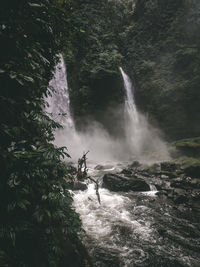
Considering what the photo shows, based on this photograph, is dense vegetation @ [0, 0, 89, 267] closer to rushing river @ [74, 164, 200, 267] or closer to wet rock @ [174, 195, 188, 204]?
rushing river @ [74, 164, 200, 267]

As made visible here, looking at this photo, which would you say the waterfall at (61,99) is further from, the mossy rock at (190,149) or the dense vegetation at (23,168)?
the dense vegetation at (23,168)

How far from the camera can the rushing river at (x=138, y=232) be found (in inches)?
145

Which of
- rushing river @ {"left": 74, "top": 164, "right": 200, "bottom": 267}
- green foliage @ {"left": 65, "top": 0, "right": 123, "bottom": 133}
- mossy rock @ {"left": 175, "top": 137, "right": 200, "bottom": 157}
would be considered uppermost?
green foliage @ {"left": 65, "top": 0, "right": 123, "bottom": 133}

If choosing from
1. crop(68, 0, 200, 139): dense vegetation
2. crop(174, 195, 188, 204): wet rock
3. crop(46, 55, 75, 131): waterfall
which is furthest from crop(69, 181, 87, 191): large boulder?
crop(68, 0, 200, 139): dense vegetation

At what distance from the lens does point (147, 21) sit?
2361cm

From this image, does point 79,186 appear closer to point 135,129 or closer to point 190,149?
point 190,149

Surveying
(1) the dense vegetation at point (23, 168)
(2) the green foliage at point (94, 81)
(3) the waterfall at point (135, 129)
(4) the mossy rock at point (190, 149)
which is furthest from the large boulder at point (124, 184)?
(2) the green foliage at point (94, 81)

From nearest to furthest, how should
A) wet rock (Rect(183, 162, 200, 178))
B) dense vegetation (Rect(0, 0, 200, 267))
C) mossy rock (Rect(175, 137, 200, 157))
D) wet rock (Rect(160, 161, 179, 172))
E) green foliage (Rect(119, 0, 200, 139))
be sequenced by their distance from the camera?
dense vegetation (Rect(0, 0, 200, 267)) < wet rock (Rect(183, 162, 200, 178)) < wet rock (Rect(160, 161, 179, 172)) < mossy rock (Rect(175, 137, 200, 157)) < green foliage (Rect(119, 0, 200, 139))

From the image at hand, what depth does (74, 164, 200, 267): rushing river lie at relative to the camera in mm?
3689

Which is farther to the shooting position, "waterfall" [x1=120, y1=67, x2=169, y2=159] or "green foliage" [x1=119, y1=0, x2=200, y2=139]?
"waterfall" [x1=120, y1=67, x2=169, y2=159]

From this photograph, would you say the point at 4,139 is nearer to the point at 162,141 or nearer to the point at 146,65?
the point at 162,141

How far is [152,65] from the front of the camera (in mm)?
20547

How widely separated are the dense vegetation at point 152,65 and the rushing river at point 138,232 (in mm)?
13116

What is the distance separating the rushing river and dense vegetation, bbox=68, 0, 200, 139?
13116 millimetres
